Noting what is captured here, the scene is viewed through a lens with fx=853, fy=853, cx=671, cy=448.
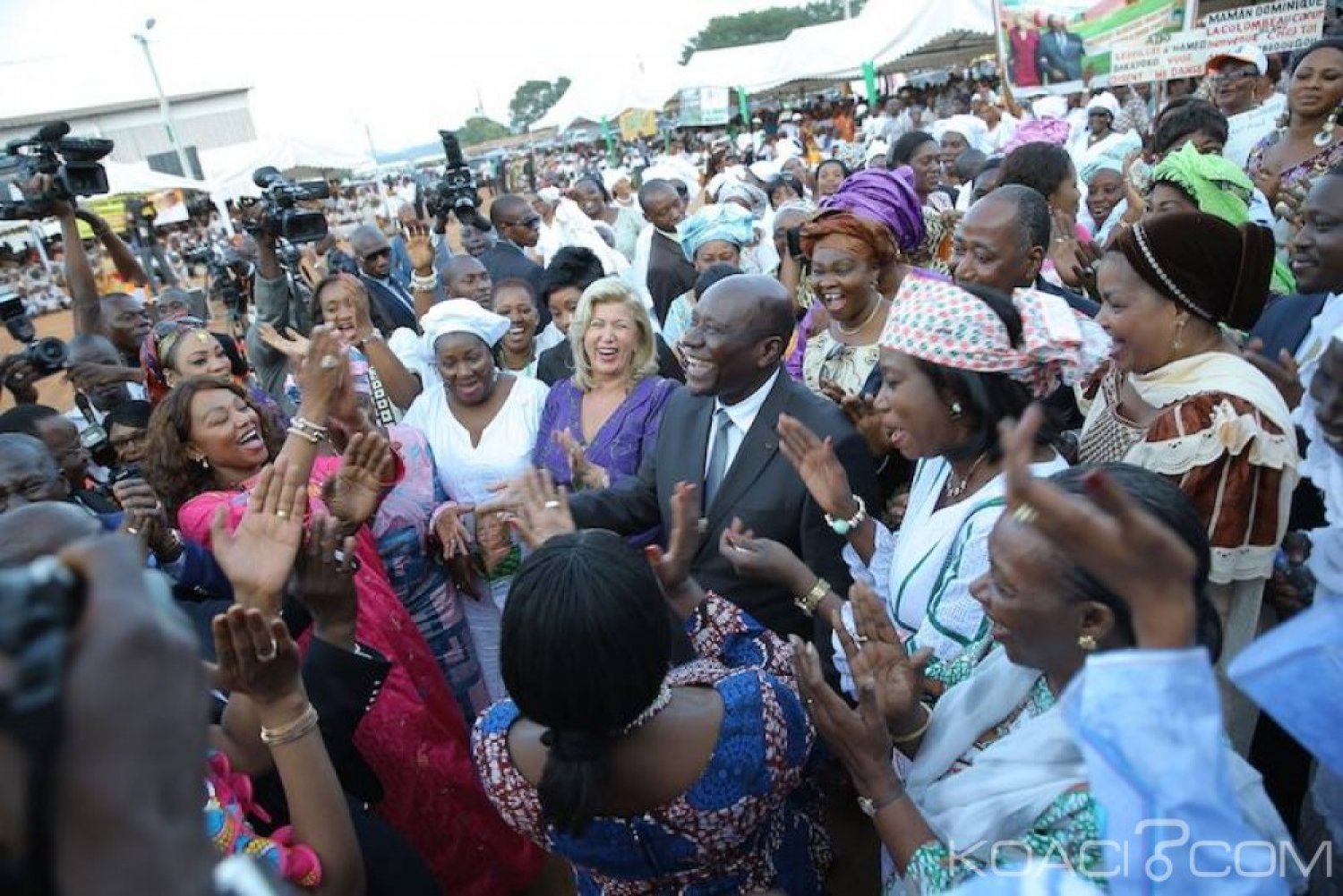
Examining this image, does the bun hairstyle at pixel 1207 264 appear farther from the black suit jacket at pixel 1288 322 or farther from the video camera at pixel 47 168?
the video camera at pixel 47 168

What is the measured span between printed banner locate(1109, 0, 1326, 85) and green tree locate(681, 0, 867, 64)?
7847 centimetres

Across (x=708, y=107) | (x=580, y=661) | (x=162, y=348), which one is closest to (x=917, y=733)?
(x=580, y=661)

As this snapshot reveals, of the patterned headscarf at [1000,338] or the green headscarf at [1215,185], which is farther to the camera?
the green headscarf at [1215,185]

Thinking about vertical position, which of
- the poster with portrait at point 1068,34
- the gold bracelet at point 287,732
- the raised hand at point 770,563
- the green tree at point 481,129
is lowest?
the raised hand at point 770,563

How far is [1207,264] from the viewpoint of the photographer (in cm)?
222

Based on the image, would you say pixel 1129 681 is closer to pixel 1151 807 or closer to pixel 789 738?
pixel 1151 807

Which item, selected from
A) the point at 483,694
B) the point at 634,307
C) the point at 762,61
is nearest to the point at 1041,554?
the point at 634,307

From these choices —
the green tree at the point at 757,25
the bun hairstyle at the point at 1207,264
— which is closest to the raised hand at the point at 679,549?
the bun hairstyle at the point at 1207,264

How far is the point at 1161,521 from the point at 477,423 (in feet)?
9.05

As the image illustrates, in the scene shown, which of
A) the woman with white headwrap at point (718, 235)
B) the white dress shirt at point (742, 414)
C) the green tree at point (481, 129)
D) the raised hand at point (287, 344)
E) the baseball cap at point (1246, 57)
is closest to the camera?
the white dress shirt at point (742, 414)

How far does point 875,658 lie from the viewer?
5.65 ft

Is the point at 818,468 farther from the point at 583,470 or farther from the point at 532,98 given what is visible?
the point at 532,98

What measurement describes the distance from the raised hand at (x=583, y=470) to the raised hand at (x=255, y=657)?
65.8 inches

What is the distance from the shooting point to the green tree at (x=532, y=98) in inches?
4198
